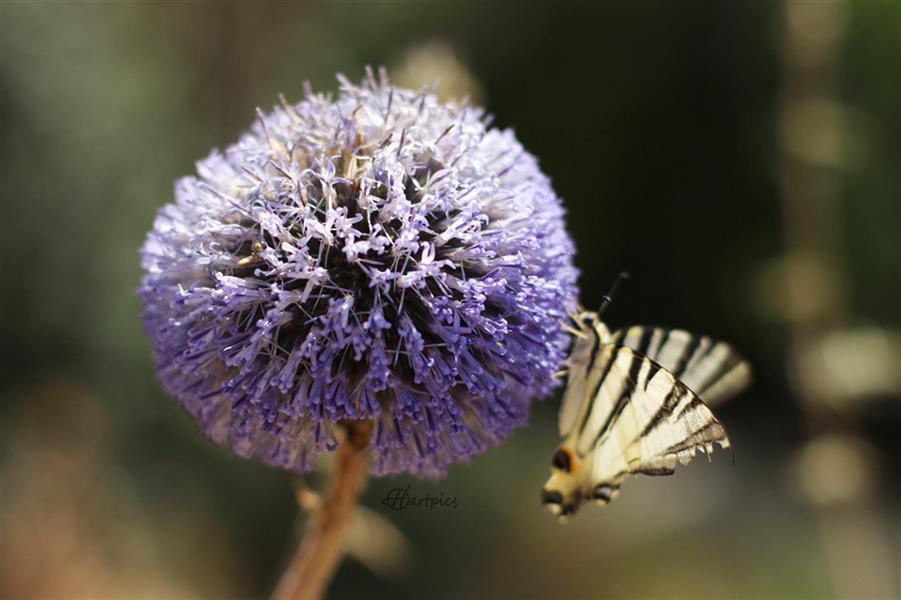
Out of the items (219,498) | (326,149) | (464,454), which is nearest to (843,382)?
(464,454)

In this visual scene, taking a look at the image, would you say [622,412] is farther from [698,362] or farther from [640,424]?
[698,362]

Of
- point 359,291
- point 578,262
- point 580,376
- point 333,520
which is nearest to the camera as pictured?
point 359,291

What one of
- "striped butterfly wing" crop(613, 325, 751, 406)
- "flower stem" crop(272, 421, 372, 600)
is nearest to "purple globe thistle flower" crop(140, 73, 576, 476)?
"flower stem" crop(272, 421, 372, 600)

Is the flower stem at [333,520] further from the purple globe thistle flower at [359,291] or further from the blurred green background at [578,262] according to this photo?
the blurred green background at [578,262]

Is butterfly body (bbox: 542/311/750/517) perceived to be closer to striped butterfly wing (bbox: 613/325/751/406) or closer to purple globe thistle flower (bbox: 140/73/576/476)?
striped butterfly wing (bbox: 613/325/751/406)

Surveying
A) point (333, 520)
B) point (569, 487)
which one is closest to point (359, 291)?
point (333, 520)

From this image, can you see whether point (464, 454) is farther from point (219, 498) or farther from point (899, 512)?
point (899, 512)
